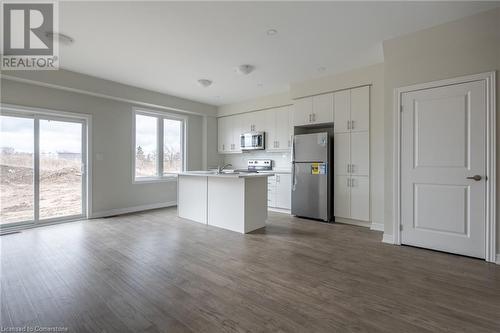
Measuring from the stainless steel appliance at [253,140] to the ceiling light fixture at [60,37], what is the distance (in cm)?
385

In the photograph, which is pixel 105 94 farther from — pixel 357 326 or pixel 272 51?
pixel 357 326

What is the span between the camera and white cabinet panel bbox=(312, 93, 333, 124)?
4715mm

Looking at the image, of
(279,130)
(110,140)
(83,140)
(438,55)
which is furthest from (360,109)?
(83,140)

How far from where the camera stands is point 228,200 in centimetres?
414

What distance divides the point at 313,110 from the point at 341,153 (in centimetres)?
102

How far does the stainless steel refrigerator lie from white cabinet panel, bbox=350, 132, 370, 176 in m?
0.43

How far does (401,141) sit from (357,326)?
2529 millimetres

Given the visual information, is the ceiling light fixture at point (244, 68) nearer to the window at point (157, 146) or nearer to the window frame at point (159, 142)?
the window frame at point (159, 142)

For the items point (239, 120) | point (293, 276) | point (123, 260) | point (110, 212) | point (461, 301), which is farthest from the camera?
point (239, 120)

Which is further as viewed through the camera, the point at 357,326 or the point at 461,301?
the point at 461,301

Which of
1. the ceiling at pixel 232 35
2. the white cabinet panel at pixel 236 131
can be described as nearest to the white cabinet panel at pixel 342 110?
the ceiling at pixel 232 35

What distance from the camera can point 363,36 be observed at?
321cm

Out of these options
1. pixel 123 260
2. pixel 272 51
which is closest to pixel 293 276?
pixel 123 260

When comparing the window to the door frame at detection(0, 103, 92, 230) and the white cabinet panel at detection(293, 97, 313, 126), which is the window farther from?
the white cabinet panel at detection(293, 97, 313, 126)
